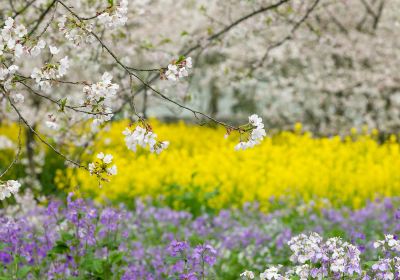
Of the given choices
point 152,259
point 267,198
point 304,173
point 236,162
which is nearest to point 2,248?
point 152,259

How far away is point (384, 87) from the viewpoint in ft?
44.5

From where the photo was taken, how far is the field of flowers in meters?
3.99

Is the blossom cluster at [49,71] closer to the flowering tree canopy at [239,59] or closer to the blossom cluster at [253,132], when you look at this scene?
the flowering tree canopy at [239,59]

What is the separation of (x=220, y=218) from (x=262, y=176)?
2.78 meters

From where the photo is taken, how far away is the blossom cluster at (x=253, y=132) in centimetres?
324

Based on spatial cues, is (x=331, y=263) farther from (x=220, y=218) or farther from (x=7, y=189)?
(x=220, y=218)

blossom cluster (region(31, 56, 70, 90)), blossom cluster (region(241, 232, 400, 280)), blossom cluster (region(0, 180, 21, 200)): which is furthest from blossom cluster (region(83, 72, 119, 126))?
blossom cluster (region(241, 232, 400, 280))

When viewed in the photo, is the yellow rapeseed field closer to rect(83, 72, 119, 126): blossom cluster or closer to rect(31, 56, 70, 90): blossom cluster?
rect(83, 72, 119, 126): blossom cluster

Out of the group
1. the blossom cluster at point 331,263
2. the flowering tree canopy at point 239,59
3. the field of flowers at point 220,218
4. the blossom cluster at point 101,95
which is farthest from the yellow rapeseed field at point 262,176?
the blossom cluster at point 101,95

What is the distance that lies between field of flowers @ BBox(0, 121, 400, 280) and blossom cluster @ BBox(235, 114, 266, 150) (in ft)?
2.03

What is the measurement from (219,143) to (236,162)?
3448mm

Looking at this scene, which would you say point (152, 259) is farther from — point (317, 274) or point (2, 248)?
point (317, 274)

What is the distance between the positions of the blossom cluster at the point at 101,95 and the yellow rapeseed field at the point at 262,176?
4626 millimetres

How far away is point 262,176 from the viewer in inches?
406
